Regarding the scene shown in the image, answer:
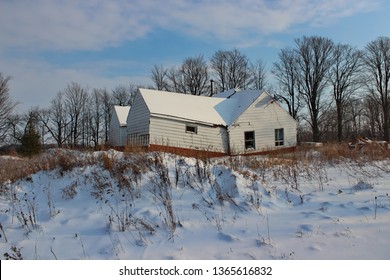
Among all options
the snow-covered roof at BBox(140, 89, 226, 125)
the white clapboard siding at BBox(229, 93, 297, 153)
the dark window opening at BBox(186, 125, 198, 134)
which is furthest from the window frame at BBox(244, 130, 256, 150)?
the dark window opening at BBox(186, 125, 198, 134)

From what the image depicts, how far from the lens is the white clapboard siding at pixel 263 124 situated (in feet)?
86.0

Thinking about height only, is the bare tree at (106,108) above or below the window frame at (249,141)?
above

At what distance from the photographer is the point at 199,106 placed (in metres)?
26.5

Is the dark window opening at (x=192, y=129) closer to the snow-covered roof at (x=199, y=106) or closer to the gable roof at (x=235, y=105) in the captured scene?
the snow-covered roof at (x=199, y=106)

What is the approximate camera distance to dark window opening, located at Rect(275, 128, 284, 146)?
28500mm

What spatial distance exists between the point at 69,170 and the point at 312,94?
47.0 meters

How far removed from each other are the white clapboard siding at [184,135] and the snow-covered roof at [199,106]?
0.49 meters

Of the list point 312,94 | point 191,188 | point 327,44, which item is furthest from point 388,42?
point 191,188

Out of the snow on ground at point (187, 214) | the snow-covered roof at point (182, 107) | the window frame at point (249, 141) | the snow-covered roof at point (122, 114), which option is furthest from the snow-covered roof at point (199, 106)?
the snow on ground at point (187, 214)

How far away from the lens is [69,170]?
8.69 m

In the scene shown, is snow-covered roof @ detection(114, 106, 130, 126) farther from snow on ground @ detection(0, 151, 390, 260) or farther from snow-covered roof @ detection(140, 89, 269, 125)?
snow on ground @ detection(0, 151, 390, 260)

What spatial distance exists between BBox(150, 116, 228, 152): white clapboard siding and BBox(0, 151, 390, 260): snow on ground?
44.7ft

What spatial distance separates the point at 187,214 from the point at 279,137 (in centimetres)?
2420

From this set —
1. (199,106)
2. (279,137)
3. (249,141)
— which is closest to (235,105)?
(249,141)
